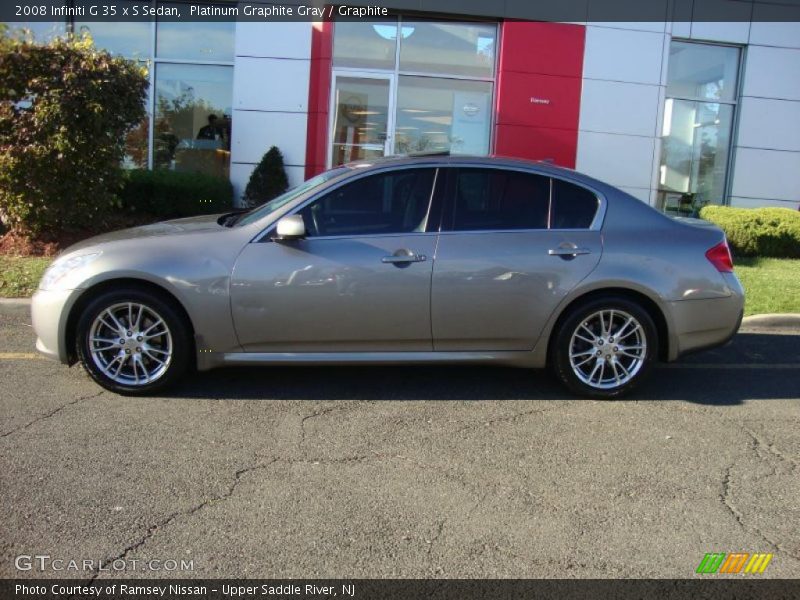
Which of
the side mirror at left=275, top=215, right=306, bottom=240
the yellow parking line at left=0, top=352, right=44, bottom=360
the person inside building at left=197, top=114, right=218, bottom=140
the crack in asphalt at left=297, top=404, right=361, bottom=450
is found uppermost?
the person inside building at left=197, top=114, right=218, bottom=140

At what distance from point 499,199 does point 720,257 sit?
1.64 m

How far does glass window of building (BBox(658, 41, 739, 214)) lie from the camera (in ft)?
44.4

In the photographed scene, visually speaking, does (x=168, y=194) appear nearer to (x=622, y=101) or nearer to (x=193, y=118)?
(x=193, y=118)

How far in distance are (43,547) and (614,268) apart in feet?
12.3

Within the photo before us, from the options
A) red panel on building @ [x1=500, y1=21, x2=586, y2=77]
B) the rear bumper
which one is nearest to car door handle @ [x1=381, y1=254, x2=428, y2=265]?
the rear bumper

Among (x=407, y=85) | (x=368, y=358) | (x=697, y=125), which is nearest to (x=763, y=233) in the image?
(x=697, y=125)

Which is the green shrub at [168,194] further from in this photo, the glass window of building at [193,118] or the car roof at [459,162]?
the car roof at [459,162]

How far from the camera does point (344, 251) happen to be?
4719 millimetres

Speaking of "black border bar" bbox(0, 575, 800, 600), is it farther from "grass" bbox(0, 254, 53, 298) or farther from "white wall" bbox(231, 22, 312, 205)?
"white wall" bbox(231, 22, 312, 205)

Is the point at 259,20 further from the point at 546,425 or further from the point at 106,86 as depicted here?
the point at 546,425

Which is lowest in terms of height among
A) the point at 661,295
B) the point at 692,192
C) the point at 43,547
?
the point at 43,547

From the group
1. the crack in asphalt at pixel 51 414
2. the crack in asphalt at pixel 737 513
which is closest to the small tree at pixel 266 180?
the crack in asphalt at pixel 51 414

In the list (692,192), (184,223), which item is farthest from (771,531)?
(692,192)

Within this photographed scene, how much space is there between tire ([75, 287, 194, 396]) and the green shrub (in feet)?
22.6
